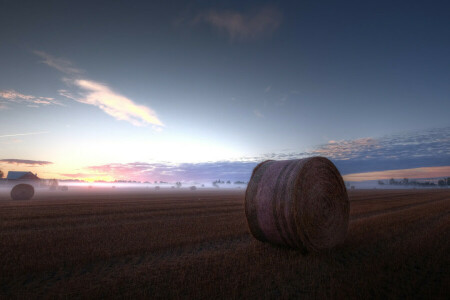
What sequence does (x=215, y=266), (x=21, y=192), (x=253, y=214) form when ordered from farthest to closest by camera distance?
1. (x=21, y=192)
2. (x=253, y=214)
3. (x=215, y=266)

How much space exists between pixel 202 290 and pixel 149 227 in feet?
22.8

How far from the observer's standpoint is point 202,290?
14.3 feet

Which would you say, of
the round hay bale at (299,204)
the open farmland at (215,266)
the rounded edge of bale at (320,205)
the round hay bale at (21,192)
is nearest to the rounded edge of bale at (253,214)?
the round hay bale at (299,204)

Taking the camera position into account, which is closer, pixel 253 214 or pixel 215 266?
pixel 215 266

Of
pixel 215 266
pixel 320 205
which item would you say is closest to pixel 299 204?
pixel 320 205

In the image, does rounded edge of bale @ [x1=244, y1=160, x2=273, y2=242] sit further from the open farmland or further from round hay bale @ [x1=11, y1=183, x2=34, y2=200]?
round hay bale @ [x1=11, y1=183, x2=34, y2=200]

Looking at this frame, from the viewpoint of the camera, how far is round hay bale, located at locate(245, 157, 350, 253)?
22.0ft

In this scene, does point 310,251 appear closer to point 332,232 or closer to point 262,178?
point 332,232

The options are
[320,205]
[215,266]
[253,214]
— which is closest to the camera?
[215,266]

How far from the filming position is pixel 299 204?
6.76 meters

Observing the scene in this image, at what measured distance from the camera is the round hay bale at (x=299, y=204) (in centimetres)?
672

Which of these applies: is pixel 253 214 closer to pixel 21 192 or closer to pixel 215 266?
pixel 215 266

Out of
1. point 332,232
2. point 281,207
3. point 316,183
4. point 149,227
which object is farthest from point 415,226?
point 149,227

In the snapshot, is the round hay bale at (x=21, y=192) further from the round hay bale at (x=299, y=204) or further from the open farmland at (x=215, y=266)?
the round hay bale at (x=299, y=204)
